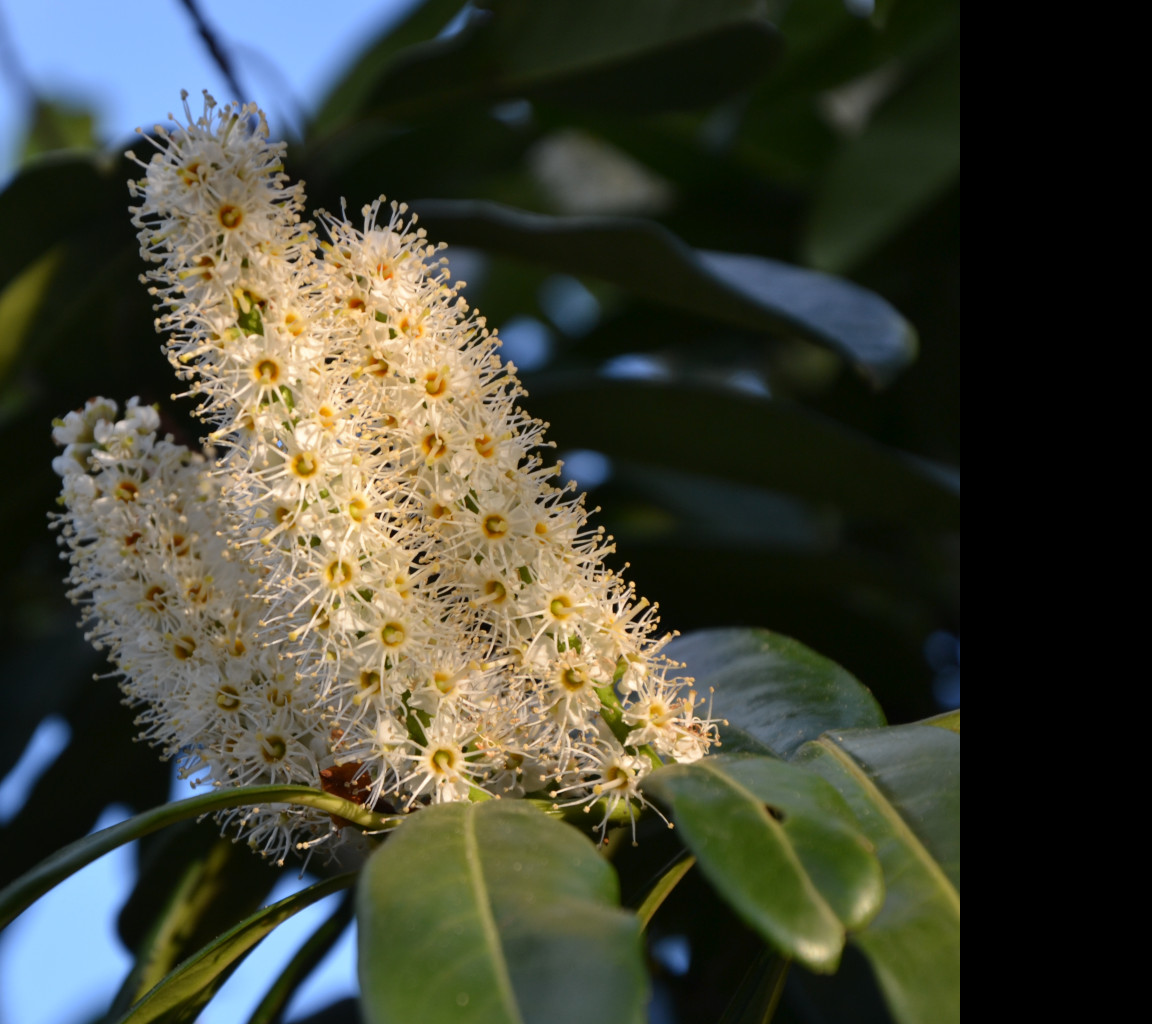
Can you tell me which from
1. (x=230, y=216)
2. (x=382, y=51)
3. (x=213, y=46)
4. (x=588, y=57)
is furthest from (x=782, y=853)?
(x=382, y=51)

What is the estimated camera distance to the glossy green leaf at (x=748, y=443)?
1896 millimetres

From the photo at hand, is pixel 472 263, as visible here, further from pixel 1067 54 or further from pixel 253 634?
pixel 1067 54

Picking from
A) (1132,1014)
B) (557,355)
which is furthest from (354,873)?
(557,355)

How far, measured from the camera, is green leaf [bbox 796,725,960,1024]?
28.0 inches

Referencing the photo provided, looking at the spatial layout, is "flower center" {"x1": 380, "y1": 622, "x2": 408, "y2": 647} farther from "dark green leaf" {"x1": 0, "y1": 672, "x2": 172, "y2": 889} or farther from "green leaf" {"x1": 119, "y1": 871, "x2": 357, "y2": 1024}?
"dark green leaf" {"x1": 0, "y1": 672, "x2": 172, "y2": 889}

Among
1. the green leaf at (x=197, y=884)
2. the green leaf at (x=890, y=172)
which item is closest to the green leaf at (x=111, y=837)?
the green leaf at (x=197, y=884)

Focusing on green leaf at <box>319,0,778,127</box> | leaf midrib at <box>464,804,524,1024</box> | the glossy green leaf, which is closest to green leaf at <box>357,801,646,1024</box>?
leaf midrib at <box>464,804,524,1024</box>

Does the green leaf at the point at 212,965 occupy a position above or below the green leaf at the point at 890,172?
below

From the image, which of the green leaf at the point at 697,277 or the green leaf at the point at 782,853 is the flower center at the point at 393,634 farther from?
the green leaf at the point at 697,277

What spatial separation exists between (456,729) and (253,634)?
263mm

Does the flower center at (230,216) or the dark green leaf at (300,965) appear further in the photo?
the dark green leaf at (300,965)

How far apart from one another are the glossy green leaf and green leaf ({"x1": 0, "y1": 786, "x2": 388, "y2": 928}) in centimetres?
Result: 116

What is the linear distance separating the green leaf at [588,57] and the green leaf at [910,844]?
150 cm

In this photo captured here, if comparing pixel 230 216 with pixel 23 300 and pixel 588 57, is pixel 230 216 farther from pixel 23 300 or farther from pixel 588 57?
pixel 588 57
